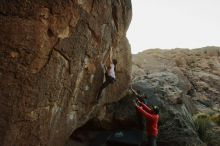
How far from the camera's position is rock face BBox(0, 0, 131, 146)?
7414mm

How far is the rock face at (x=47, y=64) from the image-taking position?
24.3ft

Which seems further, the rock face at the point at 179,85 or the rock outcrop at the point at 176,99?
the rock face at the point at 179,85

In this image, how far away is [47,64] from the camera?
8.04 metres

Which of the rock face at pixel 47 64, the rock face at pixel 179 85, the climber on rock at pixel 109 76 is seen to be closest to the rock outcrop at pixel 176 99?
the rock face at pixel 179 85

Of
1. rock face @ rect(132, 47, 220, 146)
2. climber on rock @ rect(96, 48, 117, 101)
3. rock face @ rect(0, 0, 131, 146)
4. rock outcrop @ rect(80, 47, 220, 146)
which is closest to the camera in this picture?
rock face @ rect(0, 0, 131, 146)

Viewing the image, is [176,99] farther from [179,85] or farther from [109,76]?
[109,76]

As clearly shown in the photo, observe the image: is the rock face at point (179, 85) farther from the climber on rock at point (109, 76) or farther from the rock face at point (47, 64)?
the rock face at point (47, 64)

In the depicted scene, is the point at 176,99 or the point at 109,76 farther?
the point at 176,99

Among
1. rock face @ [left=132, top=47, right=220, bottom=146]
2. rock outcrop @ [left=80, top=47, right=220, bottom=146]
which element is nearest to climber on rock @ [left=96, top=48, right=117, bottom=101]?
rock outcrop @ [left=80, top=47, right=220, bottom=146]

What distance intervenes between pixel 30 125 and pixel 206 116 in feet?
41.3

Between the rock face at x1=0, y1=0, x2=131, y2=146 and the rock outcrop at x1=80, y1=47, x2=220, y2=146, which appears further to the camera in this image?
the rock outcrop at x1=80, y1=47, x2=220, y2=146

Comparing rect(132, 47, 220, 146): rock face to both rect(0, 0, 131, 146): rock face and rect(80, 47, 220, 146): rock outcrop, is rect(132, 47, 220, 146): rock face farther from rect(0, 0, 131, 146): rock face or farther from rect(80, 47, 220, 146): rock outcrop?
rect(0, 0, 131, 146): rock face

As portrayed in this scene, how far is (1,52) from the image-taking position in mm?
7297

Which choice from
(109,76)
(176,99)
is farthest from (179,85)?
(109,76)
